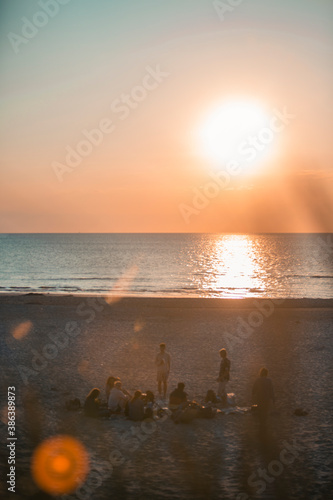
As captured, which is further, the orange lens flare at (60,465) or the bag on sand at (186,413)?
the bag on sand at (186,413)

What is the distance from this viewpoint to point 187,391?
18.0 meters

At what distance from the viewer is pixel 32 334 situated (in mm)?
29000

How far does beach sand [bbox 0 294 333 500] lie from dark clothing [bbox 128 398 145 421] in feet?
0.86

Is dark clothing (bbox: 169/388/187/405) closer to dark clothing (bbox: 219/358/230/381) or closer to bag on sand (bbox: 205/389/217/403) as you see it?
bag on sand (bbox: 205/389/217/403)

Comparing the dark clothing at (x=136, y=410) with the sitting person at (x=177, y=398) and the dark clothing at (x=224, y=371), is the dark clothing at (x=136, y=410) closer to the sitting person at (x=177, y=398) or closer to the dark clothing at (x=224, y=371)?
the sitting person at (x=177, y=398)

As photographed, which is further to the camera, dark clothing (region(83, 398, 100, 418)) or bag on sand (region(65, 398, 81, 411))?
bag on sand (region(65, 398, 81, 411))

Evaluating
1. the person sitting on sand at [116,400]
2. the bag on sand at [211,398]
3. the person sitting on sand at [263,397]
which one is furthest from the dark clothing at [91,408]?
the person sitting on sand at [263,397]

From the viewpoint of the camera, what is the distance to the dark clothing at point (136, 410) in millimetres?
14680

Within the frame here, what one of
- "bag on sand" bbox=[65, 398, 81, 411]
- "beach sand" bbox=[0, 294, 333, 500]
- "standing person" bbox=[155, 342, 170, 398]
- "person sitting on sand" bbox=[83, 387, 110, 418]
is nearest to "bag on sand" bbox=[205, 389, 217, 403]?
"beach sand" bbox=[0, 294, 333, 500]

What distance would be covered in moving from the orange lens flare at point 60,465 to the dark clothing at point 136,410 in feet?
6.85

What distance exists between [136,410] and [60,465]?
3520 mm

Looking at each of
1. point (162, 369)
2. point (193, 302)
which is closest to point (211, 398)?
point (162, 369)

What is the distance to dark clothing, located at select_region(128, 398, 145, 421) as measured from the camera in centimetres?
1468

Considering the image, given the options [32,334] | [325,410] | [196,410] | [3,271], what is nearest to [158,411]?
[196,410]
